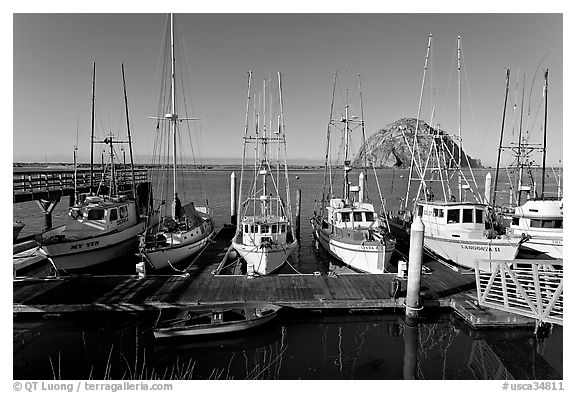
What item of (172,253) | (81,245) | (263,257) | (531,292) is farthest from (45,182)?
(531,292)

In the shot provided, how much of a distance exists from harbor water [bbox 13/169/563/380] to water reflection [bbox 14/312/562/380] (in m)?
0.03

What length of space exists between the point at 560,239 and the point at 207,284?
19.3m

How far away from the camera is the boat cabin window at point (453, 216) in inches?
805

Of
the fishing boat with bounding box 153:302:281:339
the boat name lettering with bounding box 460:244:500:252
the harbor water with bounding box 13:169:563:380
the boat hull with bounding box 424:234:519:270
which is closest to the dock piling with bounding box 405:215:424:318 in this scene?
the harbor water with bounding box 13:169:563:380

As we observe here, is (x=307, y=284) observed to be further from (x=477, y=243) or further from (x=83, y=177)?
(x=83, y=177)

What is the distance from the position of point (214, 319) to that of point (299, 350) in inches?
119

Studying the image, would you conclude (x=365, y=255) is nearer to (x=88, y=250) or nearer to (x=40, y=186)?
(x=88, y=250)

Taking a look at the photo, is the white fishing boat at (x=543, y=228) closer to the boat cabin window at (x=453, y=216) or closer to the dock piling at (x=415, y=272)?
the boat cabin window at (x=453, y=216)

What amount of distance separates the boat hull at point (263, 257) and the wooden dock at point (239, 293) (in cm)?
160

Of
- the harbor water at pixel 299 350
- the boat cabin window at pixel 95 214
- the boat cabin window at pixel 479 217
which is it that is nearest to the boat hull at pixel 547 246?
the boat cabin window at pixel 479 217

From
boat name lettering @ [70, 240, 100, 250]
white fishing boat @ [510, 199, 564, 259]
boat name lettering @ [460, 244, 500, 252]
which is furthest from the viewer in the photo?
white fishing boat @ [510, 199, 564, 259]

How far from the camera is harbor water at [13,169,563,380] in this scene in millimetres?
10086

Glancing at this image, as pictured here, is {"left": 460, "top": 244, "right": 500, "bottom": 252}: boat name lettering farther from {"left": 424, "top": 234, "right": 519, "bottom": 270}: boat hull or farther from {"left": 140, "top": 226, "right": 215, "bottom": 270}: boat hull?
{"left": 140, "top": 226, "right": 215, "bottom": 270}: boat hull

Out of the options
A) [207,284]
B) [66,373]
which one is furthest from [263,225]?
[66,373]
